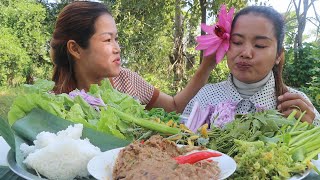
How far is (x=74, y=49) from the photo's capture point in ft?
8.48

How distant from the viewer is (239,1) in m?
6.82

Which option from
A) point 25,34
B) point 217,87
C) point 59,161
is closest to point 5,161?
point 59,161

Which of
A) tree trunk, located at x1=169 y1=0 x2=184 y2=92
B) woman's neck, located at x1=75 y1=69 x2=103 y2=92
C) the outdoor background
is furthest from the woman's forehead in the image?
tree trunk, located at x1=169 y1=0 x2=184 y2=92

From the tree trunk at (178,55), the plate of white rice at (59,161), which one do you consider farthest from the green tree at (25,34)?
the plate of white rice at (59,161)

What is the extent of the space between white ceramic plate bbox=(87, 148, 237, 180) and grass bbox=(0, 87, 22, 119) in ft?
21.6

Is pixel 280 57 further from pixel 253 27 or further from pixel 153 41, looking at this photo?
pixel 153 41

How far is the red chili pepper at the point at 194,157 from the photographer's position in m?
1.05

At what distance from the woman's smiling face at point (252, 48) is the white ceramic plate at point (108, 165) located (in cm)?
94

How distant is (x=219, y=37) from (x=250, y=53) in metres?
0.20

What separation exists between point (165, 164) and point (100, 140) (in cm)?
37

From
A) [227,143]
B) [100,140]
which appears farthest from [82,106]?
[227,143]

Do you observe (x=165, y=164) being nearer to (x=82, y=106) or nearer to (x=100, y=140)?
(x=100, y=140)

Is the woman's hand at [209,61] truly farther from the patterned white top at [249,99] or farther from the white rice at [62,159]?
the white rice at [62,159]

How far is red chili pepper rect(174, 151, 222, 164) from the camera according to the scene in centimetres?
105
